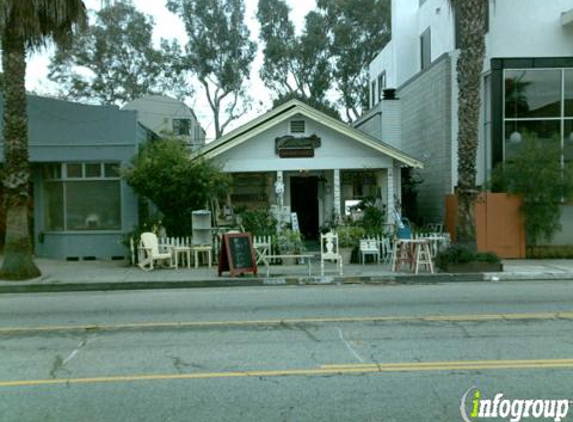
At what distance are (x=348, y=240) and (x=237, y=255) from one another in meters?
3.79

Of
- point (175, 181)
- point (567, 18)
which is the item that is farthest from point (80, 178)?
point (567, 18)

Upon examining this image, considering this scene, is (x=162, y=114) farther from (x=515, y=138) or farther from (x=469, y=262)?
(x=469, y=262)

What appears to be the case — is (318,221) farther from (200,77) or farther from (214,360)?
(200,77)

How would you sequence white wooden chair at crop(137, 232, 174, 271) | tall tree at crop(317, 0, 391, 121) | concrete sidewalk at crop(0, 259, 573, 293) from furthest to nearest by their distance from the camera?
tall tree at crop(317, 0, 391, 121)
white wooden chair at crop(137, 232, 174, 271)
concrete sidewalk at crop(0, 259, 573, 293)

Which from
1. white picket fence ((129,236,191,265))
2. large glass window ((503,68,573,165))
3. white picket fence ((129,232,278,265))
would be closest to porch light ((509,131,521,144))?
large glass window ((503,68,573,165))

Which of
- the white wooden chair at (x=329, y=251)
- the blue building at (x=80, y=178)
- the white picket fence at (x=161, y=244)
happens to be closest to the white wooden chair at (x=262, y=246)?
the white wooden chair at (x=329, y=251)

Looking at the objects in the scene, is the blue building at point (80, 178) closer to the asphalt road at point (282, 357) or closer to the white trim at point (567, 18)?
the asphalt road at point (282, 357)

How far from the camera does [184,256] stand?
1680 cm

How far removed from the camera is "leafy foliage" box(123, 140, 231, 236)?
53.6 ft

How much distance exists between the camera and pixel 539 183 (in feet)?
53.9

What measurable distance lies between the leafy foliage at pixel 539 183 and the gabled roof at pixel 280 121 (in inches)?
129

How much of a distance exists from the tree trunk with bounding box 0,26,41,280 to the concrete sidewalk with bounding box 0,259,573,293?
1.70ft

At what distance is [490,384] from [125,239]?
1277cm

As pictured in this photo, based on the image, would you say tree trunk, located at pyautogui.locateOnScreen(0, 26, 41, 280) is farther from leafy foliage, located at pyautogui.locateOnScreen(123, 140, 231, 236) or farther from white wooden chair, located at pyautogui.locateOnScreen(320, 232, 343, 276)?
white wooden chair, located at pyautogui.locateOnScreen(320, 232, 343, 276)
